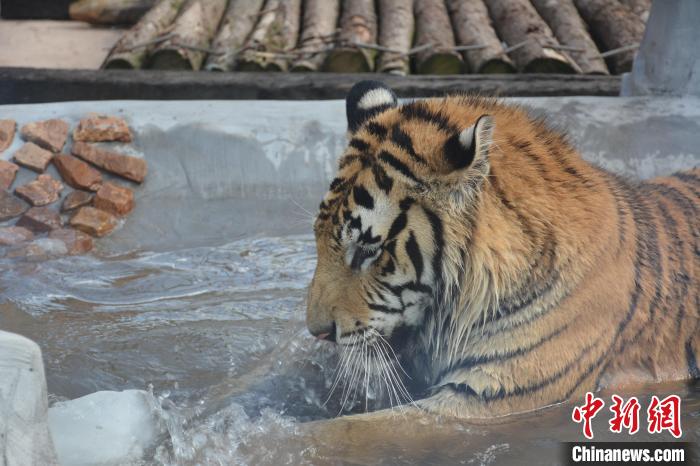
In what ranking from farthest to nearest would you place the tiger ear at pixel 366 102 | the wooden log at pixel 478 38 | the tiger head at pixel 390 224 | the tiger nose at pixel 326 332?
the wooden log at pixel 478 38 → the tiger ear at pixel 366 102 → the tiger nose at pixel 326 332 → the tiger head at pixel 390 224

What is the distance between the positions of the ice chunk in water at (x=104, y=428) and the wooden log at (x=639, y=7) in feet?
17.7

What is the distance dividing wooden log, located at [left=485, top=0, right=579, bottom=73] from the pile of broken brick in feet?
8.98

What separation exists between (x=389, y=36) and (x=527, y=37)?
0.95m

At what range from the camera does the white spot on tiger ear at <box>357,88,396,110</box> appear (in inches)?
115

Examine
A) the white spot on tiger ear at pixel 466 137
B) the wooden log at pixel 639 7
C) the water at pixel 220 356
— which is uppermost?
the white spot on tiger ear at pixel 466 137

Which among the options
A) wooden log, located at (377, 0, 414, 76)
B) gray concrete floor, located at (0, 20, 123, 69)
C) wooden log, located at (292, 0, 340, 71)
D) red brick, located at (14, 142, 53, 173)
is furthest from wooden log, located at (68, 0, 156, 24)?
red brick, located at (14, 142, 53, 173)

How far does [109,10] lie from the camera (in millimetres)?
8430

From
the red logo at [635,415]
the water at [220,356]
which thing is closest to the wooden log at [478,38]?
the water at [220,356]

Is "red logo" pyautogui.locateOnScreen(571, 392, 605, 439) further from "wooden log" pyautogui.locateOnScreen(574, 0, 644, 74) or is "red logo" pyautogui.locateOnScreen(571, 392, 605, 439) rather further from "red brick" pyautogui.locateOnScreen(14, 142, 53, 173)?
"wooden log" pyautogui.locateOnScreen(574, 0, 644, 74)

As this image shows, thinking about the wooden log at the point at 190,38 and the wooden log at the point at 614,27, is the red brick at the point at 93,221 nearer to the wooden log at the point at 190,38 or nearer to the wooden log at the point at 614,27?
the wooden log at the point at 190,38

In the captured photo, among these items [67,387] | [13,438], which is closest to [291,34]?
[67,387]

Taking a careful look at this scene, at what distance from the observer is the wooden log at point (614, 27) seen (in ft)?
20.6

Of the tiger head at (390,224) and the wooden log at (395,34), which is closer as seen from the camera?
the tiger head at (390,224)

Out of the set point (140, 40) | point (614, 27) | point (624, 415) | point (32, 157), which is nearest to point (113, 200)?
point (32, 157)
